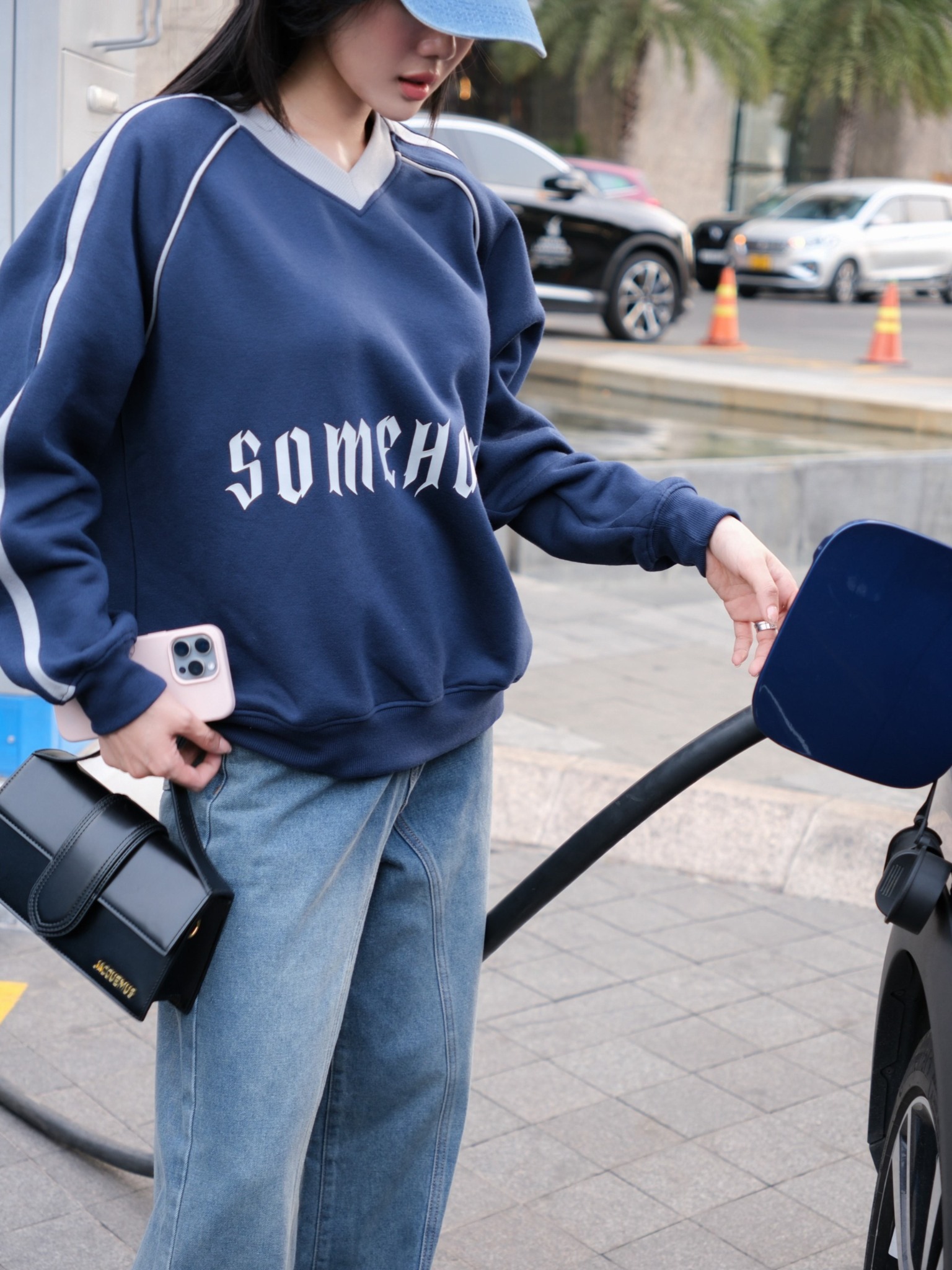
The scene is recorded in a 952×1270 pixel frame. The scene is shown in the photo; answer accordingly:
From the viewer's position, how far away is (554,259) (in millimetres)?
13469

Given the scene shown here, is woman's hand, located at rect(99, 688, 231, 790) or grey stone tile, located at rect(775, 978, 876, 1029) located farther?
grey stone tile, located at rect(775, 978, 876, 1029)

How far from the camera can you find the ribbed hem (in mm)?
1509

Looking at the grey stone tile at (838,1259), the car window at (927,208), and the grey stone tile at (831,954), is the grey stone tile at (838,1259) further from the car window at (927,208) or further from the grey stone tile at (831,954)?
the car window at (927,208)

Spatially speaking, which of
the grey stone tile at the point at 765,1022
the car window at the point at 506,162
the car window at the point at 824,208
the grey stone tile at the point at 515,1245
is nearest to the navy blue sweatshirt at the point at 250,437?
the grey stone tile at the point at 515,1245

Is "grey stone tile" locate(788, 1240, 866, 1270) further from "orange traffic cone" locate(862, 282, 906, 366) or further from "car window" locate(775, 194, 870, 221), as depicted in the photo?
"car window" locate(775, 194, 870, 221)

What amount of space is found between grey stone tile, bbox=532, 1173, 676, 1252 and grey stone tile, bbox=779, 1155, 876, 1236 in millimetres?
246

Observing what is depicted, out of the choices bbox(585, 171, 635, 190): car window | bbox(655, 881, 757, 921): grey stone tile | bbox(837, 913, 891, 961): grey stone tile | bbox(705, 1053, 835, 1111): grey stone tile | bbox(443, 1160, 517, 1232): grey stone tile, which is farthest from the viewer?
bbox(585, 171, 635, 190): car window

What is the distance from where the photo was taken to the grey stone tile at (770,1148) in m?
2.69

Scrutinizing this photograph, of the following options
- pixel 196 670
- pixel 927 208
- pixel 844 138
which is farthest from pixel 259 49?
pixel 844 138

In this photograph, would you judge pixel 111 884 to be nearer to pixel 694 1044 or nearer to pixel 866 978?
pixel 694 1044

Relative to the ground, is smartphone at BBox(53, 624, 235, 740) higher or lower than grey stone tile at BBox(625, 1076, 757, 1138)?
higher

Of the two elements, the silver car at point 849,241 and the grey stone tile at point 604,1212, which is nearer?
the grey stone tile at point 604,1212

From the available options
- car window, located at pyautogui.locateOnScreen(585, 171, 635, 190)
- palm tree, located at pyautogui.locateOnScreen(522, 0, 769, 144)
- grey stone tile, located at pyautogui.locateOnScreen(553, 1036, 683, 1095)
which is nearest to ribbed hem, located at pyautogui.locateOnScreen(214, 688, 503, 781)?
grey stone tile, located at pyautogui.locateOnScreen(553, 1036, 683, 1095)

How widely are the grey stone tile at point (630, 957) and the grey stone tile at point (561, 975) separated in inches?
1.0
